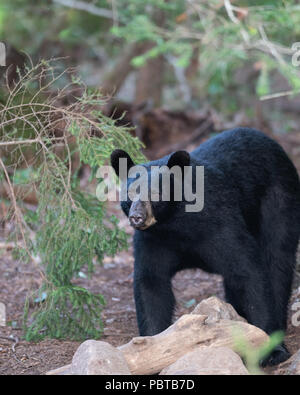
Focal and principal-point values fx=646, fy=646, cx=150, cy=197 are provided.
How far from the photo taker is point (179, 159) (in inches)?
165

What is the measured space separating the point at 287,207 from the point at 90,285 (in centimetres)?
230

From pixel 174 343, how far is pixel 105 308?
223 centimetres

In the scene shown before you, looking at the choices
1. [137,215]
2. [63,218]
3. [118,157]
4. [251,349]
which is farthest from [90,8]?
[251,349]

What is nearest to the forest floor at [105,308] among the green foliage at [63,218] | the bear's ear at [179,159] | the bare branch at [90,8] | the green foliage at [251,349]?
the green foliage at [63,218]

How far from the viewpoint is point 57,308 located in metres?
5.28

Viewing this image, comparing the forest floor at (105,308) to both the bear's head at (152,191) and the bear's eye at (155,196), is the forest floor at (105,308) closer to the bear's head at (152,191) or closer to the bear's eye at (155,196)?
the bear's head at (152,191)

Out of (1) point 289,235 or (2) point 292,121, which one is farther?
(2) point 292,121

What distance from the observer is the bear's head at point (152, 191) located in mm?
4051

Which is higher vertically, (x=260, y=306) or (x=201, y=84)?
(x=201, y=84)

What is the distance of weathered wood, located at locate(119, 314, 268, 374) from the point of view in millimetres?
3645

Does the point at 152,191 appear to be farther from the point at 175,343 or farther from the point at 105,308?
the point at 105,308
